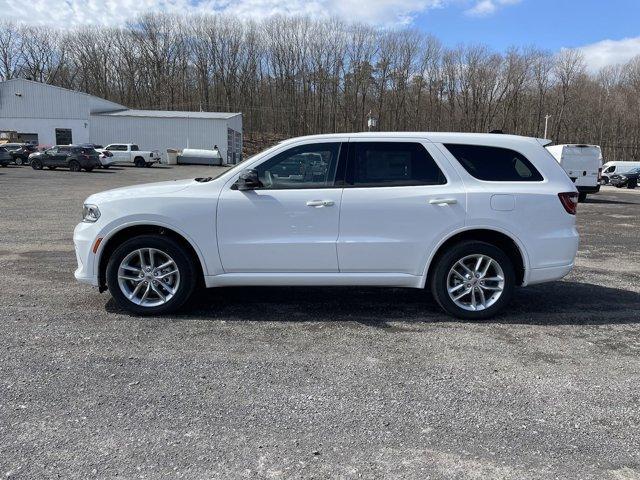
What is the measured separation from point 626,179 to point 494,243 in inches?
1360

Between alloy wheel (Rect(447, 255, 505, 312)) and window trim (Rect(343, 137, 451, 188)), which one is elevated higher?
window trim (Rect(343, 137, 451, 188))

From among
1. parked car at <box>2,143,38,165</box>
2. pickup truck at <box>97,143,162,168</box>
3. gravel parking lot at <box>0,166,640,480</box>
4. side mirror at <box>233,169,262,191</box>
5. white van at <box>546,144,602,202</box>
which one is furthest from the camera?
pickup truck at <box>97,143,162,168</box>

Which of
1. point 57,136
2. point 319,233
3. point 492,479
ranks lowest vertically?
point 492,479

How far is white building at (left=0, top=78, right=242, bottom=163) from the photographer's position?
2010 inches

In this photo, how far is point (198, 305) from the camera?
18.2 ft

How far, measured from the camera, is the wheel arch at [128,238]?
Result: 198 inches

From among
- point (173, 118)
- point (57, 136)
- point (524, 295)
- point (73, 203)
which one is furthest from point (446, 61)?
point (524, 295)

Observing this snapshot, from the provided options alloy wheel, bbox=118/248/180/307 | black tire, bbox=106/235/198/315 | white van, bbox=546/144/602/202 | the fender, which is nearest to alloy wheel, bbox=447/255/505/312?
the fender

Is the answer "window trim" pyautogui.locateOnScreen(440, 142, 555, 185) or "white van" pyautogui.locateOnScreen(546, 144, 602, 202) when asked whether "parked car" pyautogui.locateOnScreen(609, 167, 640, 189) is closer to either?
"white van" pyautogui.locateOnScreen(546, 144, 602, 202)

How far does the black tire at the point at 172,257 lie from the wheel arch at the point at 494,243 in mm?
2337

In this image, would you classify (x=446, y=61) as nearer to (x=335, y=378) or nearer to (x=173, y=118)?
(x=173, y=118)

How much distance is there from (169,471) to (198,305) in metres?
2.97

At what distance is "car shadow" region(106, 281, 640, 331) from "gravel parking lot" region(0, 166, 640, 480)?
0.10 ft

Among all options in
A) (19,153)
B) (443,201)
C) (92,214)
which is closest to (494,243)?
(443,201)
